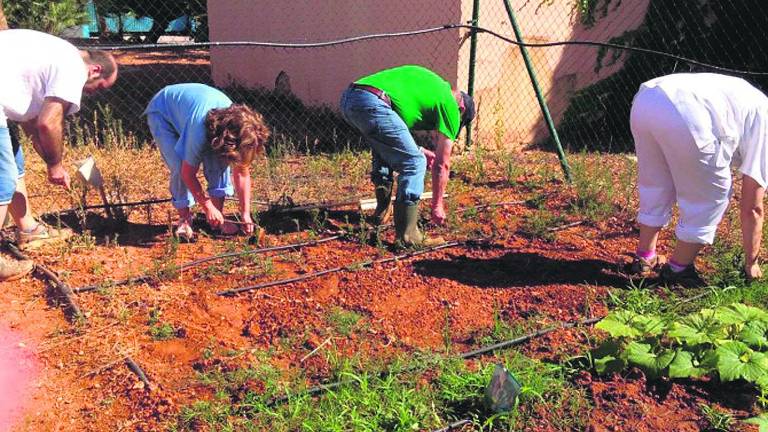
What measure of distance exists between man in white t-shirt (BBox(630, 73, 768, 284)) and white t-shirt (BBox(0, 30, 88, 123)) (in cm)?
283

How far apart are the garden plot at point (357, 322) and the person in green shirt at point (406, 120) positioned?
37 centimetres

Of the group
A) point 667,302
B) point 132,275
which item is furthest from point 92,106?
point 667,302

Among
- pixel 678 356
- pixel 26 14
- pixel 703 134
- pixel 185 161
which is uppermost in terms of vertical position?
pixel 26 14

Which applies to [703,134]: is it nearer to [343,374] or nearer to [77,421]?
[343,374]

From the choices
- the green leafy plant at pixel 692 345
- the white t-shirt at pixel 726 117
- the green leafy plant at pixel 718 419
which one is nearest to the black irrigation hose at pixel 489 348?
the green leafy plant at pixel 692 345

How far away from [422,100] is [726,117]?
1.58m

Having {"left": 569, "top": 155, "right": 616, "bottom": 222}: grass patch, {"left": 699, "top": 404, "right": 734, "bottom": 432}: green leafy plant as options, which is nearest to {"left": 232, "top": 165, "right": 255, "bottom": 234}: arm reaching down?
{"left": 569, "top": 155, "right": 616, "bottom": 222}: grass patch

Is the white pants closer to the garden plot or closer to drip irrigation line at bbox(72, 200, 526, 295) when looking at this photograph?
the garden plot

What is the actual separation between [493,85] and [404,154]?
277cm

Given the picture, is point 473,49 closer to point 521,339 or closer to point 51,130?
point 521,339

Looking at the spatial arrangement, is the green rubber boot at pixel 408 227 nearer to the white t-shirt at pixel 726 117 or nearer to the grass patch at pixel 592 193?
the grass patch at pixel 592 193

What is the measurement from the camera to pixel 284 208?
4.50 meters

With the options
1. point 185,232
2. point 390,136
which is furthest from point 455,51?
point 185,232

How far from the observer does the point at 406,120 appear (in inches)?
152
